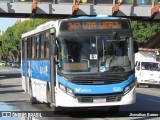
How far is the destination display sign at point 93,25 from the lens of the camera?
13023 millimetres

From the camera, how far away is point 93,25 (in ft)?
43.1

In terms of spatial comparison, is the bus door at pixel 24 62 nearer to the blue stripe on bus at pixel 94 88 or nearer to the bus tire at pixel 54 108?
the bus tire at pixel 54 108

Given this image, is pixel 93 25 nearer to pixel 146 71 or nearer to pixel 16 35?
pixel 146 71

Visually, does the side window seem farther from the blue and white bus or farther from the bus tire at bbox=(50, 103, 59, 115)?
the bus tire at bbox=(50, 103, 59, 115)

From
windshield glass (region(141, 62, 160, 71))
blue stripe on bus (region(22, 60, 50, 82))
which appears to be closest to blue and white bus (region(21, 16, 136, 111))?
blue stripe on bus (region(22, 60, 50, 82))

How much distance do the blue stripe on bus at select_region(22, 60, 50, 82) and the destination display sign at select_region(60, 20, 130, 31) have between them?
1500mm

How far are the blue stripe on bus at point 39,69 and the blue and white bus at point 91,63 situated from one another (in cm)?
49

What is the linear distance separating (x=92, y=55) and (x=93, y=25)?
0.96 meters

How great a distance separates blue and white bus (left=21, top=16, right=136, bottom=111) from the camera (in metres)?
12.5

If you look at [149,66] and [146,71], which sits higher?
[149,66]

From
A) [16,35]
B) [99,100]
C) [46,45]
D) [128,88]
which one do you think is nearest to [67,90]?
[99,100]

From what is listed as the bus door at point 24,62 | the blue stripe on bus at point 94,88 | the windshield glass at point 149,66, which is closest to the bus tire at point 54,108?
the blue stripe on bus at point 94,88

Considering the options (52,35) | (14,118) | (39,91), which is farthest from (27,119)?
(39,91)

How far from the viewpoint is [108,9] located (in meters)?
33.2
